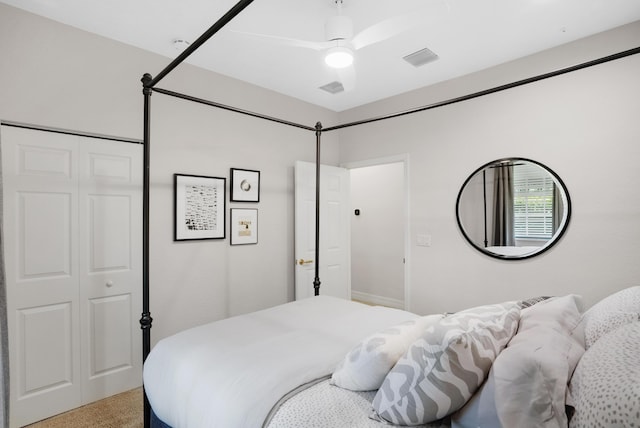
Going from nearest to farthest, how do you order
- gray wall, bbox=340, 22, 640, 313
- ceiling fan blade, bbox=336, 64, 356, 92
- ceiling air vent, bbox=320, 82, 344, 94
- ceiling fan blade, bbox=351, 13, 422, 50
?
1. ceiling fan blade, bbox=351, 13, 422, 50
2. ceiling fan blade, bbox=336, 64, 356, 92
3. gray wall, bbox=340, 22, 640, 313
4. ceiling air vent, bbox=320, 82, 344, 94

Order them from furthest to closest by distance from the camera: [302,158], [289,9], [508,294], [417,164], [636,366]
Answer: [302,158], [417,164], [508,294], [289,9], [636,366]

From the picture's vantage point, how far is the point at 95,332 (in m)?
2.61

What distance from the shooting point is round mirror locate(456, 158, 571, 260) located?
290cm

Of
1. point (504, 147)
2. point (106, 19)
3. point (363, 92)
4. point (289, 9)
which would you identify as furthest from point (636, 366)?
point (363, 92)

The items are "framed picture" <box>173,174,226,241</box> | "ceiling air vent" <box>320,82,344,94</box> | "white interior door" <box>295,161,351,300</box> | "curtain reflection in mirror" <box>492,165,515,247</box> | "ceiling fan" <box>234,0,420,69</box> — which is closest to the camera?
A: "ceiling fan" <box>234,0,420,69</box>

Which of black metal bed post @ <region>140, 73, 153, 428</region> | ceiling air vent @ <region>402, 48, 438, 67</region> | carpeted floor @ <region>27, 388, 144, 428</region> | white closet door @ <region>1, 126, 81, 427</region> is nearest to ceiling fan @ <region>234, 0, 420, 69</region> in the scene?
black metal bed post @ <region>140, 73, 153, 428</region>

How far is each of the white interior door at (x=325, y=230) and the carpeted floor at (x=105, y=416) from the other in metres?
1.82

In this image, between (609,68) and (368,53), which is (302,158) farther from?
(609,68)

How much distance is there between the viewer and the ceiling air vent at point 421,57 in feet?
9.59

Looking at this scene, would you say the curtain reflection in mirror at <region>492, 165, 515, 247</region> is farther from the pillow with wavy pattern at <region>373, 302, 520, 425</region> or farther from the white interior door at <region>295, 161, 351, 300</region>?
the pillow with wavy pattern at <region>373, 302, 520, 425</region>

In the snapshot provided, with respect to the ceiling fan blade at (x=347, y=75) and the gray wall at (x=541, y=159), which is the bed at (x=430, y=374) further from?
the ceiling fan blade at (x=347, y=75)

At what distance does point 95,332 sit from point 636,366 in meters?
3.14

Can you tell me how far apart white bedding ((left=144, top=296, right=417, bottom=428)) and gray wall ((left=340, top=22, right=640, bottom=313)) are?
1.59 metres

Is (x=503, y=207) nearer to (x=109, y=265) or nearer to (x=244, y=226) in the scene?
(x=244, y=226)
